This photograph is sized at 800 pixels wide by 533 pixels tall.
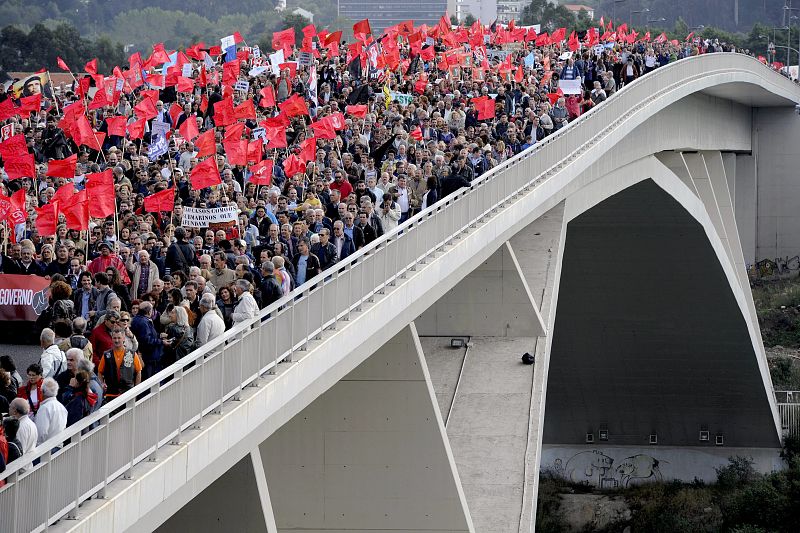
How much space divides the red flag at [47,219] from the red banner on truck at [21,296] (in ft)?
9.10

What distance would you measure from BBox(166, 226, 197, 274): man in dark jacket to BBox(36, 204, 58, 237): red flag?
226 centimetres

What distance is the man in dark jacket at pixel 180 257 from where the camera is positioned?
16594mm

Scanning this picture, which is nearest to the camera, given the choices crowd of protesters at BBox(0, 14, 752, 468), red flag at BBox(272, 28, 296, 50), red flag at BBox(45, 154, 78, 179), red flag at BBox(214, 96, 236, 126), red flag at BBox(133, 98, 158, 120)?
crowd of protesters at BBox(0, 14, 752, 468)

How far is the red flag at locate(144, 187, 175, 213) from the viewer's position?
1983 cm

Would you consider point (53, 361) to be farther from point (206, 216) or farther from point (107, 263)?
point (206, 216)

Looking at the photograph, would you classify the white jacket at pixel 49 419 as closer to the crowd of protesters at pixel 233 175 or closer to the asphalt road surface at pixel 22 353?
the crowd of protesters at pixel 233 175

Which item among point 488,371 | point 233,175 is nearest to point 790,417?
point 488,371

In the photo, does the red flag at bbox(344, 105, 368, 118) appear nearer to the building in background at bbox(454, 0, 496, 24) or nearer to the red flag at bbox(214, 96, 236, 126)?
the red flag at bbox(214, 96, 236, 126)

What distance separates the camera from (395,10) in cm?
18250

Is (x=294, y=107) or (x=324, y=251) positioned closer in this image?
(x=324, y=251)

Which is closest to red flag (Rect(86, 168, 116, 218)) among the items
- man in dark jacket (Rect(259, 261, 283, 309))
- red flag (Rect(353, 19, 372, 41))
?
man in dark jacket (Rect(259, 261, 283, 309))

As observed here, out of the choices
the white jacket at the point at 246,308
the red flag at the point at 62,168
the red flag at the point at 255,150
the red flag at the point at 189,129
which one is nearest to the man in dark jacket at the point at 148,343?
the white jacket at the point at 246,308

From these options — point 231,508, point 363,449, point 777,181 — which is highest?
point 231,508

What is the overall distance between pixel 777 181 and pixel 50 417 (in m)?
54.4
